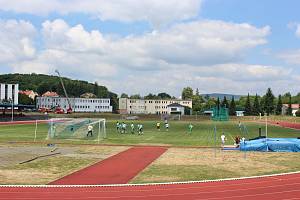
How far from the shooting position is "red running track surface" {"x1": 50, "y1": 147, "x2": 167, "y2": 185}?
68.9ft

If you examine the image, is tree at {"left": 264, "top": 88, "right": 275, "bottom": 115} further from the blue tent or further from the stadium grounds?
the stadium grounds

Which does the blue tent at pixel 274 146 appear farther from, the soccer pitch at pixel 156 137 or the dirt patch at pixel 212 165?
the soccer pitch at pixel 156 137

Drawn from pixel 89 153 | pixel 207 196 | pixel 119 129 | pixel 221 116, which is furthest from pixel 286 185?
pixel 221 116

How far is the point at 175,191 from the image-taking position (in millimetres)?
18484

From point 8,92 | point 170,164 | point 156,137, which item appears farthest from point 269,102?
point 170,164

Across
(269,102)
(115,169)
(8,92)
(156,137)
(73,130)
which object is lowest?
(115,169)

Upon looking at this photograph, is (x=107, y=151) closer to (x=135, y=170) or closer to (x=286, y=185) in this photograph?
(x=135, y=170)

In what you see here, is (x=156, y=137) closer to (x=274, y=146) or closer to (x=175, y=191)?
(x=274, y=146)

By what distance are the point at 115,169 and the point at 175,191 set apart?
7.43m

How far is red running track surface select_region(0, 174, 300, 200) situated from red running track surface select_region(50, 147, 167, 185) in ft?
5.55

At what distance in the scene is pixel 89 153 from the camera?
3359 centimetres

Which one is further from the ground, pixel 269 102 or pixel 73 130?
pixel 269 102

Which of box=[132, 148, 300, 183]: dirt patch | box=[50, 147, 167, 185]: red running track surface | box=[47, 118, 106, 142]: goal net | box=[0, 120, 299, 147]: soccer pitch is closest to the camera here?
box=[50, 147, 167, 185]: red running track surface

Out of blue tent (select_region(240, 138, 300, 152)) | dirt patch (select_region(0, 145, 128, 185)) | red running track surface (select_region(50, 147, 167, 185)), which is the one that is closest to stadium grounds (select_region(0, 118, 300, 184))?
dirt patch (select_region(0, 145, 128, 185))
